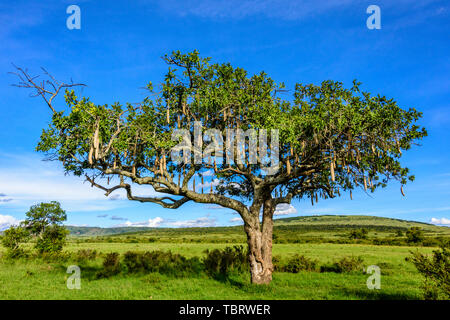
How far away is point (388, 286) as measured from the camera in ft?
63.5

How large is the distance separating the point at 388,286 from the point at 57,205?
110 feet

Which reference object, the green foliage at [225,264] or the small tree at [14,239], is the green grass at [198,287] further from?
the small tree at [14,239]

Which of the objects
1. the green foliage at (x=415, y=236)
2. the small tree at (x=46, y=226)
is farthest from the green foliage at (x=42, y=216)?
the green foliage at (x=415, y=236)

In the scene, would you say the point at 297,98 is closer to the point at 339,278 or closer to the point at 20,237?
the point at 339,278

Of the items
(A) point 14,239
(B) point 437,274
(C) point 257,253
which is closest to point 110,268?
(C) point 257,253

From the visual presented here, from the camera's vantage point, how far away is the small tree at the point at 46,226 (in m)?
33.6

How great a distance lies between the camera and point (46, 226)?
1353 inches

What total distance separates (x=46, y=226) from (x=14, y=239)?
341 centimetres

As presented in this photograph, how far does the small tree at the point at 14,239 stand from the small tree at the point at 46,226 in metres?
0.76

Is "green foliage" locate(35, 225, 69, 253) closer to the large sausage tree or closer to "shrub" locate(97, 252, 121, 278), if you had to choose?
"shrub" locate(97, 252, 121, 278)

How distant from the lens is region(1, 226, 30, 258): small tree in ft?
108

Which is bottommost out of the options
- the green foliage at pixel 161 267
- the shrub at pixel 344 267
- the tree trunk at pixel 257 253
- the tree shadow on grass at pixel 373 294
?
the shrub at pixel 344 267

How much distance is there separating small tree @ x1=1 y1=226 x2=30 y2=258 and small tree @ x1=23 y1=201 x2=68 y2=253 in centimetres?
76
